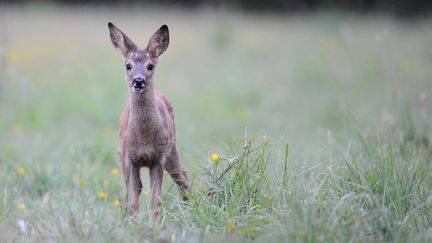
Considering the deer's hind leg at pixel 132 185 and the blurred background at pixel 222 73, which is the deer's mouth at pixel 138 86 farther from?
the blurred background at pixel 222 73

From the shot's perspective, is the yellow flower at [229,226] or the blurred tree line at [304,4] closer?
the yellow flower at [229,226]

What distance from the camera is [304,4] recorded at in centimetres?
2209

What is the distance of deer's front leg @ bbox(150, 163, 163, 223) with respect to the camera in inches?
213

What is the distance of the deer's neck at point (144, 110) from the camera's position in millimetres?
5867

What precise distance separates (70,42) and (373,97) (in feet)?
21.6

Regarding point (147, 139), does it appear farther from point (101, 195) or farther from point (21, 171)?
point (21, 171)

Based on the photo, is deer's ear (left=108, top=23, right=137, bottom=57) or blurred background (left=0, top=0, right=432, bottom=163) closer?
deer's ear (left=108, top=23, right=137, bottom=57)

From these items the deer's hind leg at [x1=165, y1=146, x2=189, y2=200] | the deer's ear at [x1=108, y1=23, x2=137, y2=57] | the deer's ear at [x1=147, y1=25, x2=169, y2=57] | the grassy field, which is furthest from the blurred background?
the deer's ear at [x1=108, y1=23, x2=137, y2=57]

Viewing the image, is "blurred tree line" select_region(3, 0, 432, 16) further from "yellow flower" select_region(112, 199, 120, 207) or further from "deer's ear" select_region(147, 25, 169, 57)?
"yellow flower" select_region(112, 199, 120, 207)

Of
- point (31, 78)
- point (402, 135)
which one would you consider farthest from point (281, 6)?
point (402, 135)

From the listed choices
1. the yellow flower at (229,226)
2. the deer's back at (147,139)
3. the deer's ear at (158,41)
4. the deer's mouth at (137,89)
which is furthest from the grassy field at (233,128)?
the deer's ear at (158,41)

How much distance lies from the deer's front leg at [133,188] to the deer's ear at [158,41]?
37.3 inches

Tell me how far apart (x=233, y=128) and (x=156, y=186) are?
3.89 m

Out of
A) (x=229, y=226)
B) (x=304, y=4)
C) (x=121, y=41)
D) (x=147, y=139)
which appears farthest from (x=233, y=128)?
(x=304, y=4)
